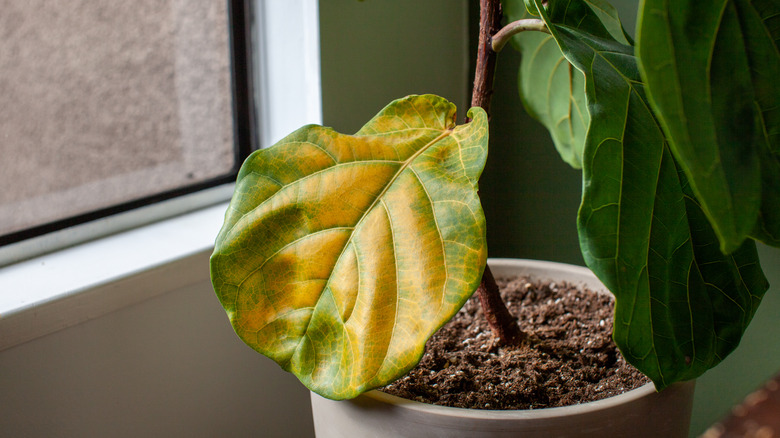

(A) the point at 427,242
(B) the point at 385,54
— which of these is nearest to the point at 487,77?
(A) the point at 427,242

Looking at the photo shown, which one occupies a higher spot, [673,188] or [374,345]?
[673,188]

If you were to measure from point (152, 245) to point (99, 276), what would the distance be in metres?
0.12

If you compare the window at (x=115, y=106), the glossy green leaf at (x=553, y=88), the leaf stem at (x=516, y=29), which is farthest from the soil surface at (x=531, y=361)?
the window at (x=115, y=106)

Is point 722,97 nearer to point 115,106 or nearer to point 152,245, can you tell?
point 152,245

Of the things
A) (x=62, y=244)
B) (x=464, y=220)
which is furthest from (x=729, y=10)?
(x=62, y=244)

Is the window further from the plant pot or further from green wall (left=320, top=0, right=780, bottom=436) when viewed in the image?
the plant pot

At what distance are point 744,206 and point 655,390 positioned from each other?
0.25 metres

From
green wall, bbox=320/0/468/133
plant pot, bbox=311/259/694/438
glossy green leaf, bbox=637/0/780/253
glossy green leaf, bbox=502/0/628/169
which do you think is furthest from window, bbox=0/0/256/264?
glossy green leaf, bbox=637/0/780/253

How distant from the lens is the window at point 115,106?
90cm

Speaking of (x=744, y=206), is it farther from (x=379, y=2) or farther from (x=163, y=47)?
(x=163, y=47)

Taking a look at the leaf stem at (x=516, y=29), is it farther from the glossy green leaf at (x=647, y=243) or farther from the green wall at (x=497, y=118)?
the green wall at (x=497, y=118)

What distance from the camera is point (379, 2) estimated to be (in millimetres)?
1043

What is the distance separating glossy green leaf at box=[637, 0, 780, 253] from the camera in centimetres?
37

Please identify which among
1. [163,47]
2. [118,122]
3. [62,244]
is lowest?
[62,244]
